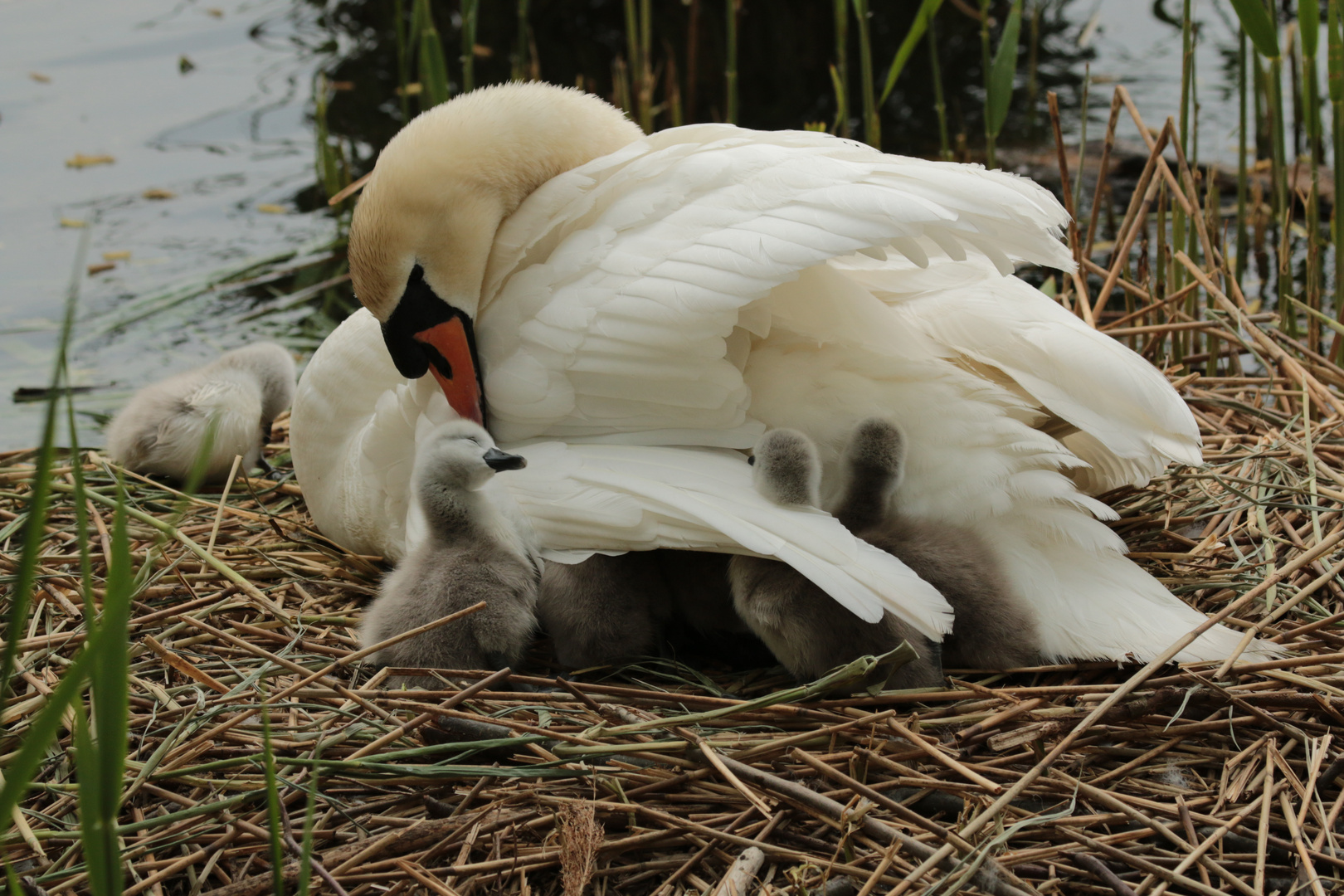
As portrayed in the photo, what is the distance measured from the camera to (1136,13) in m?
7.96

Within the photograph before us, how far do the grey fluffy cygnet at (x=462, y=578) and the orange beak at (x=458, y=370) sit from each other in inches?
4.2

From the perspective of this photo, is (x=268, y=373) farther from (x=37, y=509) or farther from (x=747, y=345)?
(x=37, y=509)

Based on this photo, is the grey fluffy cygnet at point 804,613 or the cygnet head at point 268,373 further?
the cygnet head at point 268,373

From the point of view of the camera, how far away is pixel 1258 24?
116 inches

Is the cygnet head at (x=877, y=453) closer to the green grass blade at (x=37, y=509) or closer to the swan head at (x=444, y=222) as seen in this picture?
the swan head at (x=444, y=222)

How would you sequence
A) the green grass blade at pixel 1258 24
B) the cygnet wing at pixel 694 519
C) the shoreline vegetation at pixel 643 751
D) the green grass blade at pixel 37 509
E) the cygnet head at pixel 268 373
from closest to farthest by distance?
1. the green grass blade at pixel 37 509
2. the shoreline vegetation at pixel 643 751
3. the cygnet wing at pixel 694 519
4. the green grass blade at pixel 1258 24
5. the cygnet head at pixel 268 373

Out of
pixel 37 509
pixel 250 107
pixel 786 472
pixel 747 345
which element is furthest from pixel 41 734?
pixel 250 107

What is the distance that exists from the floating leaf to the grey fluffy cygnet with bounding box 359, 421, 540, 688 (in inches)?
193

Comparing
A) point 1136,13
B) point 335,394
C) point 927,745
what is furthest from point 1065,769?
point 1136,13

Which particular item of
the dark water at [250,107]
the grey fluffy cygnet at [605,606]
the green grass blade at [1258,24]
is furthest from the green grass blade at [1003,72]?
the dark water at [250,107]

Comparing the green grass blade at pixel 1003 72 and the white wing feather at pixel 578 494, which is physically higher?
the green grass blade at pixel 1003 72

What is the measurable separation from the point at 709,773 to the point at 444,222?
1.28 meters

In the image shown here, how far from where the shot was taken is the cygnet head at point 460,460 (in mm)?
2373

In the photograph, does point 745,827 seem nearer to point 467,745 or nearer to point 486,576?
point 467,745
